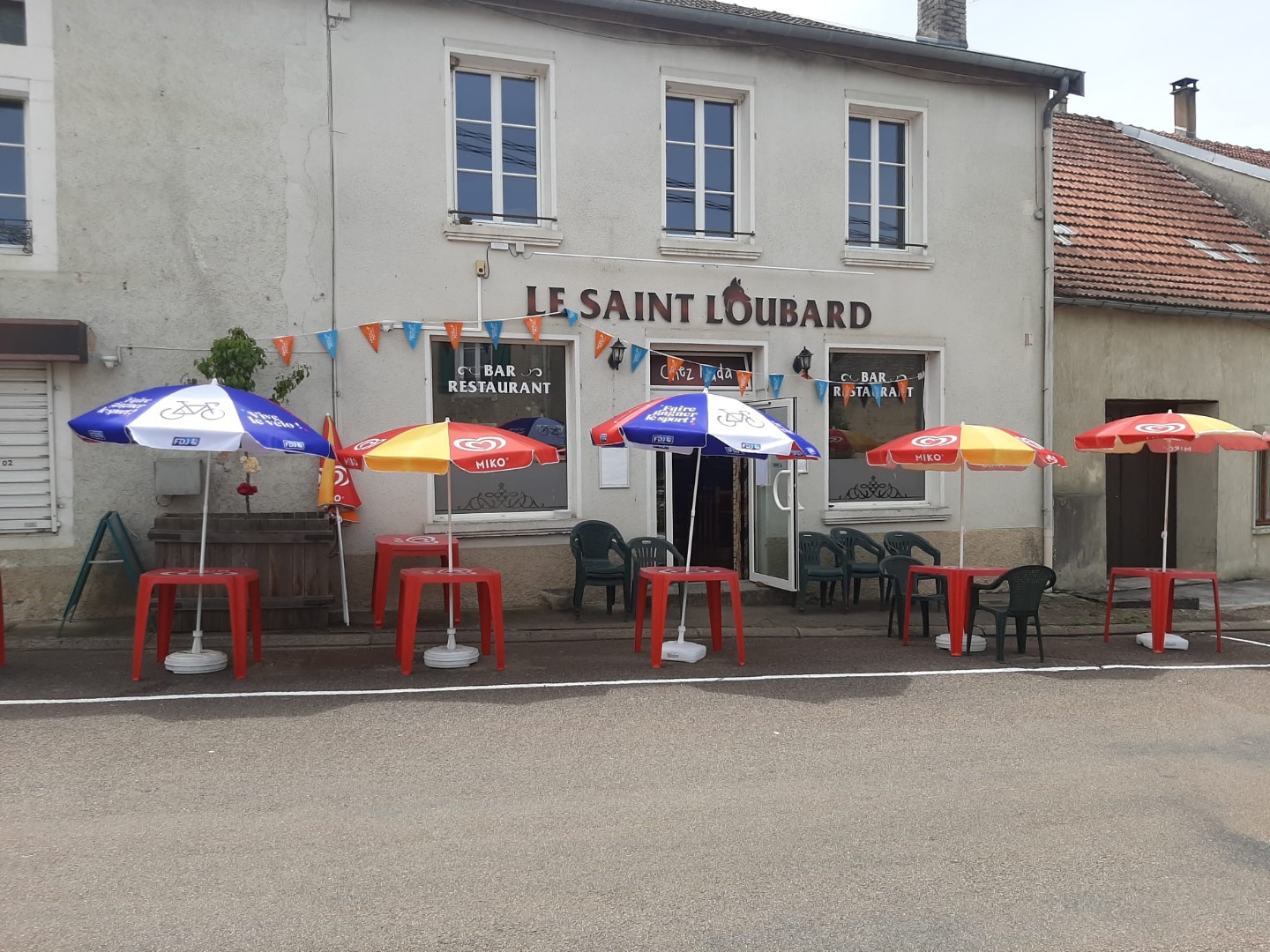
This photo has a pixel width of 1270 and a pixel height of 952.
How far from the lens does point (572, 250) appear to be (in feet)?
36.7

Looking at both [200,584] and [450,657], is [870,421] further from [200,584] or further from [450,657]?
[200,584]

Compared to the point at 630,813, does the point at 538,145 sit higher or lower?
higher

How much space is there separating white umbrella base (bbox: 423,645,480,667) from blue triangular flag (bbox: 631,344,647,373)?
4.12 metres

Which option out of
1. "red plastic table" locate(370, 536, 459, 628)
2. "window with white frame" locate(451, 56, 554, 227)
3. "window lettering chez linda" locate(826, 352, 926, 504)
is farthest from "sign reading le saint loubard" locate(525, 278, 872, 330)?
"red plastic table" locate(370, 536, 459, 628)

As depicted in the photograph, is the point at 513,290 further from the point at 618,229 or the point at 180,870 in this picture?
the point at 180,870

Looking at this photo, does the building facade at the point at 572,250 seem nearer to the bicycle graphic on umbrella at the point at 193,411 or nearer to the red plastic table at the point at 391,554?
the red plastic table at the point at 391,554

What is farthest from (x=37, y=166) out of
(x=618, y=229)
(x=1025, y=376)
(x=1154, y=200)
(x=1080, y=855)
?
(x=1154, y=200)

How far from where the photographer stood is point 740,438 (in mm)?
8109

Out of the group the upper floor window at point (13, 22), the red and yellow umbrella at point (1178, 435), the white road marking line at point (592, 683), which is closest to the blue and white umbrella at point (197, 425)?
A: the white road marking line at point (592, 683)

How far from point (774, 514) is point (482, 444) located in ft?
14.4

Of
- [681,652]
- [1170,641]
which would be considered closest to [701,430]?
[681,652]

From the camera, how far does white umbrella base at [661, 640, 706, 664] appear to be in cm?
871

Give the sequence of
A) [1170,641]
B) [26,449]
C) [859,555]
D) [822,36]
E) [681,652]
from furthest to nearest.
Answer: [859,555]
[822,36]
[1170,641]
[26,449]
[681,652]

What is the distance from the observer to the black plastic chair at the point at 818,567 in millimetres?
11070
